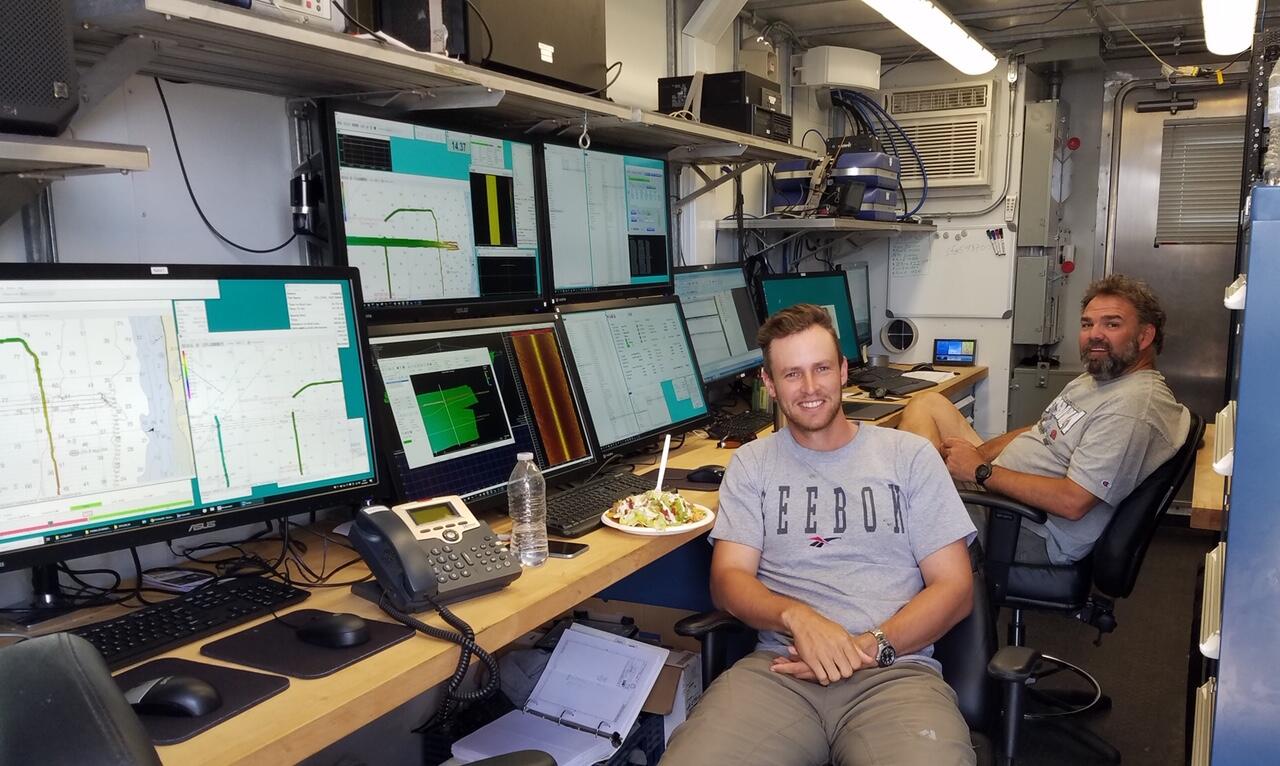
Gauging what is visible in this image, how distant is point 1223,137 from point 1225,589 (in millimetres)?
4349

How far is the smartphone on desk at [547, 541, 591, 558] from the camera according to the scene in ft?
5.58

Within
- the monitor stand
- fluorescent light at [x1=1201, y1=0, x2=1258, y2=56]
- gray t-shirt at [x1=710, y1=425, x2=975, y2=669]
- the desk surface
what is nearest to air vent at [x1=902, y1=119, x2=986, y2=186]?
fluorescent light at [x1=1201, y1=0, x2=1258, y2=56]

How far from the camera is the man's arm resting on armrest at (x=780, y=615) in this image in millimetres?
1730

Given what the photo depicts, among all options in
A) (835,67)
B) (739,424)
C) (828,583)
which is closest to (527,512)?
(828,583)

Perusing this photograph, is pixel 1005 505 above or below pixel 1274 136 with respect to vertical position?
below

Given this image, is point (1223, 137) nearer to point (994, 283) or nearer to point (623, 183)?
point (994, 283)

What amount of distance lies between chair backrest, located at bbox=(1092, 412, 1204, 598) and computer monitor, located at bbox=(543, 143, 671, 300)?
144 cm

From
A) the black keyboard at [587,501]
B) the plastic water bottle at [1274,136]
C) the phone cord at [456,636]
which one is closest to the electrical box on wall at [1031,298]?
the plastic water bottle at [1274,136]

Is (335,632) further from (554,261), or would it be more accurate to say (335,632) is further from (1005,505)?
(1005,505)

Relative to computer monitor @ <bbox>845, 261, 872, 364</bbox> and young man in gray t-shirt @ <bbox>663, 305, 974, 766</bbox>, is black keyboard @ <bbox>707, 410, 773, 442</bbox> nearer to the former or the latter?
young man in gray t-shirt @ <bbox>663, 305, 974, 766</bbox>

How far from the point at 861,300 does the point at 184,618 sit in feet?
Answer: 12.6

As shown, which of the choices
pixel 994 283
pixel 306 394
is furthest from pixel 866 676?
pixel 994 283

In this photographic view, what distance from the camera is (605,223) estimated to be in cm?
267

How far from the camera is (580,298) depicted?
8.35ft
